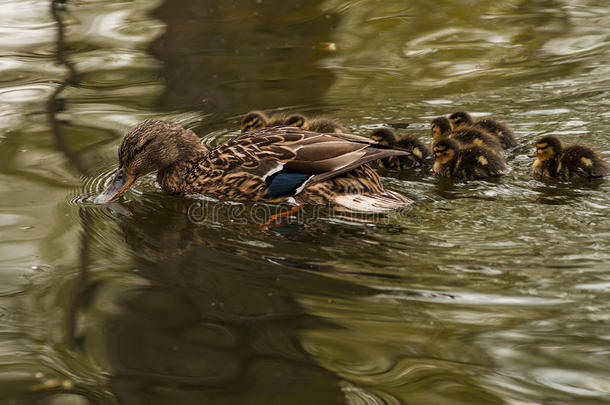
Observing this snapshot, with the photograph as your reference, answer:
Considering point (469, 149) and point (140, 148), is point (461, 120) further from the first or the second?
point (140, 148)

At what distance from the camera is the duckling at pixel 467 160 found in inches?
160

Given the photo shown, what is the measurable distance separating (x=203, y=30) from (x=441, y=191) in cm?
391

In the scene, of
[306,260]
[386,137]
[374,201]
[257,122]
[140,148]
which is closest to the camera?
[306,260]

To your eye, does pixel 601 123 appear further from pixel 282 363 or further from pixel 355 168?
pixel 282 363

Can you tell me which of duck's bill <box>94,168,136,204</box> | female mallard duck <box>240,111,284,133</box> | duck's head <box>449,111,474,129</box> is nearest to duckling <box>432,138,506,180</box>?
duck's head <box>449,111,474,129</box>

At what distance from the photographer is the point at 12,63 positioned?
6.38 meters

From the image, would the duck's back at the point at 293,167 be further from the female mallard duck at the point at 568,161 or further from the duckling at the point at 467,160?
the female mallard duck at the point at 568,161

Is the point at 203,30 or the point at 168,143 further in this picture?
the point at 203,30

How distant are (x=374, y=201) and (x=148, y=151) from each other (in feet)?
4.27

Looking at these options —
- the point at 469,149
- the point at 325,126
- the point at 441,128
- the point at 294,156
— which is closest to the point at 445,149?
the point at 469,149

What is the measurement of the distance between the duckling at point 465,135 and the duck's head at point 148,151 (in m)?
1.42

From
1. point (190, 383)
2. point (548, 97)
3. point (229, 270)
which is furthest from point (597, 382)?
point (548, 97)

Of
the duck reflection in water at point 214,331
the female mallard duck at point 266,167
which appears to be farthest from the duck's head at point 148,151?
the duck reflection in water at point 214,331

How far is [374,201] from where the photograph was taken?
145 inches
